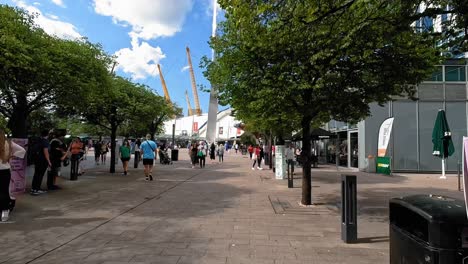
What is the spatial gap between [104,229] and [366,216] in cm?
545

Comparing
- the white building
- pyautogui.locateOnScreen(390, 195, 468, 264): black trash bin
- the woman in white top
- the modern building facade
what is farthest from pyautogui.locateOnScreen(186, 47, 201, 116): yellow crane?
pyautogui.locateOnScreen(390, 195, 468, 264): black trash bin

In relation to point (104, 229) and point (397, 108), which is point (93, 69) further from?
point (397, 108)

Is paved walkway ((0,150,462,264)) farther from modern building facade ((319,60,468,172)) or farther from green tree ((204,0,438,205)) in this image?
modern building facade ((319,60,468,172))

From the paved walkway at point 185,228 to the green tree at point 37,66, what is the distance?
300 centimetres

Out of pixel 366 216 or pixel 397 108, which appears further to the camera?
pixel 397 108

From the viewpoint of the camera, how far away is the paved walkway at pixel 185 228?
224 inches

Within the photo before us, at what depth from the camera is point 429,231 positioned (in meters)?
3.06

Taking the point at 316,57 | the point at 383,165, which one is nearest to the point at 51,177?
the point at 316,57

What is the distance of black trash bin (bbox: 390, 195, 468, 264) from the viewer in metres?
2.94

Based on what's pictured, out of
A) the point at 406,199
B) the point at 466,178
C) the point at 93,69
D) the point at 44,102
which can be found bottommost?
the point at 406,199

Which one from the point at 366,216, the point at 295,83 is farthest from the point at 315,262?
the point at 295,83

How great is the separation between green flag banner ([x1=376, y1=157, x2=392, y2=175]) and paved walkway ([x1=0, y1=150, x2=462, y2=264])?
9.19m

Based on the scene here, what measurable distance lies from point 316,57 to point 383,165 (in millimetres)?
14691

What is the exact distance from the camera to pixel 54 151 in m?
12.1
